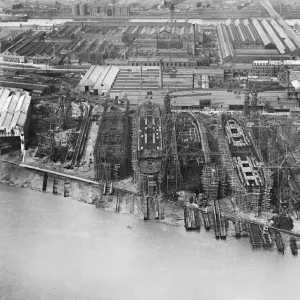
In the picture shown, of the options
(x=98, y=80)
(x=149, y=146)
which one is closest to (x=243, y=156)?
(x=149, y=146)

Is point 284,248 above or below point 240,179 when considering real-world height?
below

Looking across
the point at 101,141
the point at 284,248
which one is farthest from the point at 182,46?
the point at 284,248

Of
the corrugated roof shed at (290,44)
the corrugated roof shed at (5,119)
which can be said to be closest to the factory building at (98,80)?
the corrugated roof shed at (5,119)

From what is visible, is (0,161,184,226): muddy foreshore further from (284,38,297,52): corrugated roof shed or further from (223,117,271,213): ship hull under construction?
(284,38,297,52): corrugated roof shed

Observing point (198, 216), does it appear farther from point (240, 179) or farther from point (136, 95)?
point (136, 95)

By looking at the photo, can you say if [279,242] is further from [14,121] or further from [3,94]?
[3,94]

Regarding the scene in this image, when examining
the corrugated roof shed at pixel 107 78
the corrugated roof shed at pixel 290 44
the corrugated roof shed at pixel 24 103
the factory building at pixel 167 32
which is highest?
the factory building at pixel 167 32

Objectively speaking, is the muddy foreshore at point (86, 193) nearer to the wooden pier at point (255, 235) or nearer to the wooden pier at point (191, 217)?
the wooden pier at point (191, 217)
